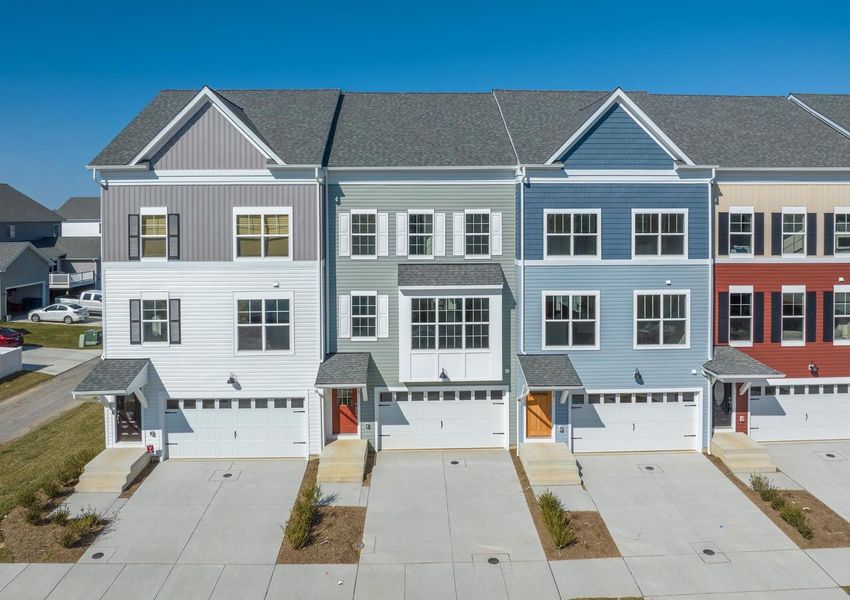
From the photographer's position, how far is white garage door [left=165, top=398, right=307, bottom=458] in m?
19.8

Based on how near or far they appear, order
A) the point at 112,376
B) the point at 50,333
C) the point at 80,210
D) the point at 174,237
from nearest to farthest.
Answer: the point at 112,376 → the point at 174,237 → the point at 50,333 → the point at 80,210

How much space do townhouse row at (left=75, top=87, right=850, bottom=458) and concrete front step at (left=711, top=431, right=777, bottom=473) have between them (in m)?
0.78

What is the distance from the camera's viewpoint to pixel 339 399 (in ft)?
66.6

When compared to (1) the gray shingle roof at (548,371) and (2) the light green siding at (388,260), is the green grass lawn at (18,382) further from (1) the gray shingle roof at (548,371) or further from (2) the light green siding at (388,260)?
(1) the gray shingle roof at (548,371)

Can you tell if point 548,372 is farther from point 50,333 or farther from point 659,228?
point 50,333

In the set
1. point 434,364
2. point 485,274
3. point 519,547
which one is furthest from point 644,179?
point 519,547

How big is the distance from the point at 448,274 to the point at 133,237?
32.4 ft

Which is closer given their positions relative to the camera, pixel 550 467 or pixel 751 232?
pixel 550 467

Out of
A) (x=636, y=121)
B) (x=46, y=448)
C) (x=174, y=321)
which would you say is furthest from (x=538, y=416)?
(x=46, y=448)

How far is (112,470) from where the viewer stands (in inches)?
698

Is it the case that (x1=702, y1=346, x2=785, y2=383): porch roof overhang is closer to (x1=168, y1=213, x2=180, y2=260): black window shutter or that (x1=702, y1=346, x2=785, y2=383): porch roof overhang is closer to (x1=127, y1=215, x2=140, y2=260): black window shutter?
(x1=168, y1=213, x2=180, y2=260): black window shutter

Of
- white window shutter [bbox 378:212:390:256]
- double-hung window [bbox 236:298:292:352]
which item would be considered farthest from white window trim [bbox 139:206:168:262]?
white window shutter [bbox 378:212:390:256]

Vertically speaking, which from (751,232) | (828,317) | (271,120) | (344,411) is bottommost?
(344,411)

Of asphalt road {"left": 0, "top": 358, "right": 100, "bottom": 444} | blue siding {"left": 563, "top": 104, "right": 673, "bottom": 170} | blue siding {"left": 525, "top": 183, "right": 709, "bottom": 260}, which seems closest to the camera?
blue siding {"left": 563, "top": 104, "right": 673, "bottom": 170}
